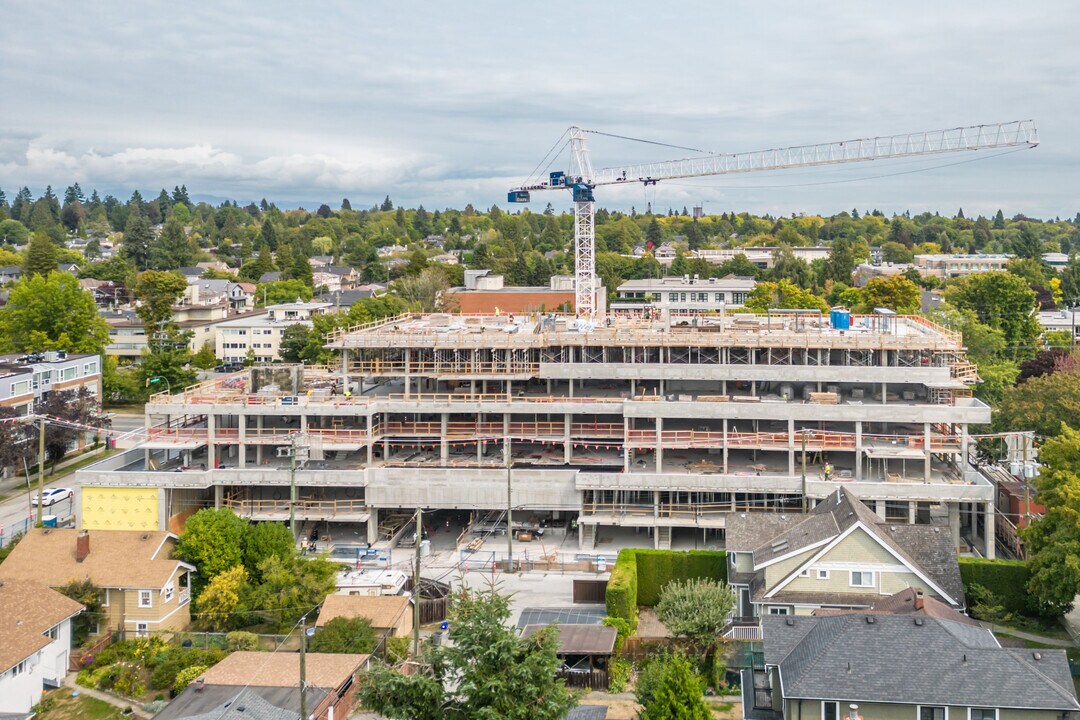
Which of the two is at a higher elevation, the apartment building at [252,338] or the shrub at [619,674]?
the apartment building at [252,338]

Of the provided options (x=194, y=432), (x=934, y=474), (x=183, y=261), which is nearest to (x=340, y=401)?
(x=194, y=432)

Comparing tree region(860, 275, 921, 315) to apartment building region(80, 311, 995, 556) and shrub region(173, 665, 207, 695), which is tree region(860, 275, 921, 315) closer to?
apartment building region(80, 311, 995, 556)

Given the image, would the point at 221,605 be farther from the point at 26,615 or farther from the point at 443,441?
the point at 443,441

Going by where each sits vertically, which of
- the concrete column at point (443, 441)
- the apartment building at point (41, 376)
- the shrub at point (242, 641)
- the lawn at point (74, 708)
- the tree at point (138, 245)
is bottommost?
the lawn at point (74, 708)

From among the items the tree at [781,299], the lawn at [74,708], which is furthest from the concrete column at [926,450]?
the tree at [781,299]

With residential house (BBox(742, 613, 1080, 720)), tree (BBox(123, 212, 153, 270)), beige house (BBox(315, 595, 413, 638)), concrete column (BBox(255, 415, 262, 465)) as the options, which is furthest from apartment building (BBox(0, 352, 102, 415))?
tree (BBox(123, 212, 153, 270))

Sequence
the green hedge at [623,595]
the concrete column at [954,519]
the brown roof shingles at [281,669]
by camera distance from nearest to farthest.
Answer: the brown roof shingles at [281,669] < the green hedge at [623,595] < the concrete column at [954,519]

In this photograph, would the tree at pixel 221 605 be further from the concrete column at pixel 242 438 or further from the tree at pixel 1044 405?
the tree at pixel 1044 405
